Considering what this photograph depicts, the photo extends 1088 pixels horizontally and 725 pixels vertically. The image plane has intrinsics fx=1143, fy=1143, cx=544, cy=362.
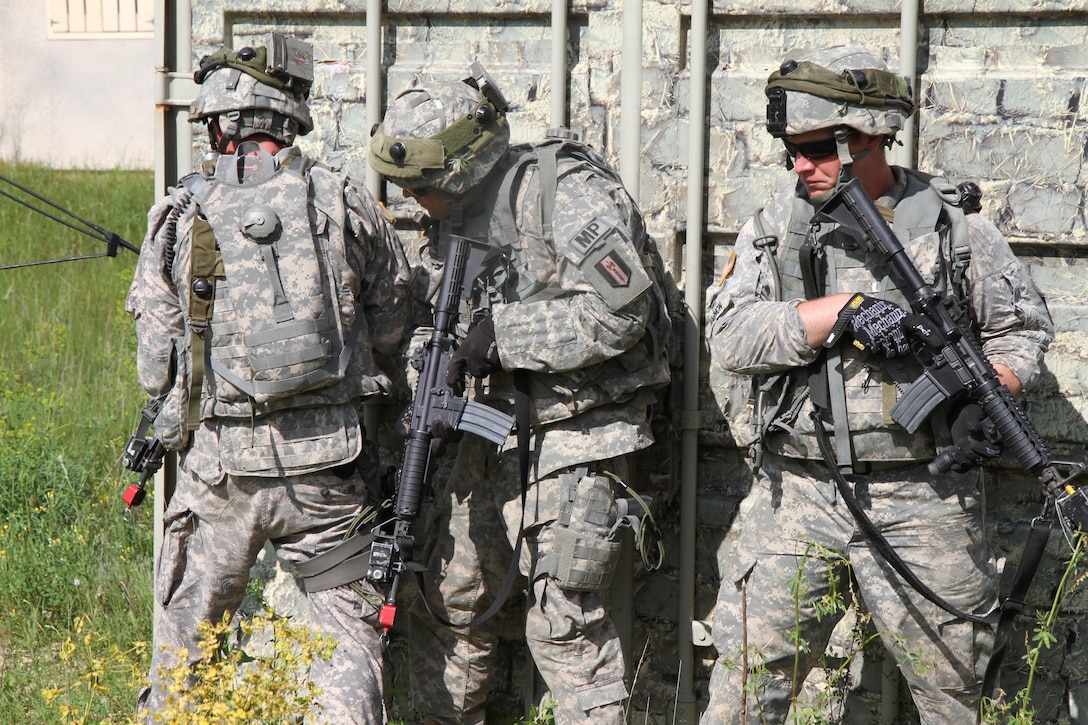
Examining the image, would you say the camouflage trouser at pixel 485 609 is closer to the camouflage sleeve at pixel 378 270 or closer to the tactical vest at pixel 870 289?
the camouflage sleeve at pixel 378 270

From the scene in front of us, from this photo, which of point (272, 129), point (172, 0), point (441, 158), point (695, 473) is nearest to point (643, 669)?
point (695, 473)

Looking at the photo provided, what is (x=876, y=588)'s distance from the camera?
3.38 meters

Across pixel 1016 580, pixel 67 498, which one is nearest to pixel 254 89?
pixel 1016 580

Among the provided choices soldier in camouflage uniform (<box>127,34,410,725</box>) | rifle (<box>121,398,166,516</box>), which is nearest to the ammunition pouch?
soldier in camouflage uniform (<box>127,34,410,725</box>)

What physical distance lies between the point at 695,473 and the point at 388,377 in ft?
3.90

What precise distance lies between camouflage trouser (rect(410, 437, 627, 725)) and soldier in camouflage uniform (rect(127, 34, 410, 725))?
319mm

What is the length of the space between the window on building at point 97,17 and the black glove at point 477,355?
12.6 meters

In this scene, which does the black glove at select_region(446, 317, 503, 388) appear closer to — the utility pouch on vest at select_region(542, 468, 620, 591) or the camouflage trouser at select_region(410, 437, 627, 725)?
the camouflage trouser at select_region(410, 437, 627, 725)

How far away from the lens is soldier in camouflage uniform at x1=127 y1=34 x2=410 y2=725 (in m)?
3.67

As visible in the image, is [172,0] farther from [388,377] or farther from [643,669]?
[643,669]

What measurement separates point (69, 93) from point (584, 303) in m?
12.8

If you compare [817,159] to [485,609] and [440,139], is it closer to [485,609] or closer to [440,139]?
[440,139]

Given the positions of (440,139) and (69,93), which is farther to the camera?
(69,93)

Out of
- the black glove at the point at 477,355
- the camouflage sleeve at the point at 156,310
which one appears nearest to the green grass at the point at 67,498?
the camouflage sleeve at the point at 156,310
